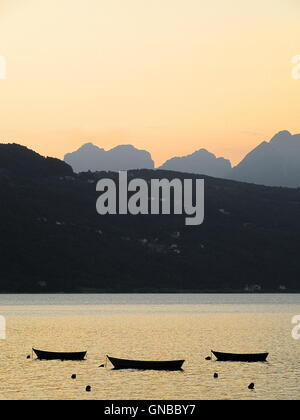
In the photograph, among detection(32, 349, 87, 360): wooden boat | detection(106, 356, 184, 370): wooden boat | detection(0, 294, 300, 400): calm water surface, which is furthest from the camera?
detection(32, 349, 87, 360): wooden boat

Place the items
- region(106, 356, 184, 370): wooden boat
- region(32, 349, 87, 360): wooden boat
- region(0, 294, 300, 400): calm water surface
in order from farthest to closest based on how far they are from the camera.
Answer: region(32, 349, 87, 360): wooden boat, region(106, 356, 184, 370): wooden boat, region(0, 294, 300, 400): calm water surface

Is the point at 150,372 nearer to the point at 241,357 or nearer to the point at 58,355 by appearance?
the point at 241,357

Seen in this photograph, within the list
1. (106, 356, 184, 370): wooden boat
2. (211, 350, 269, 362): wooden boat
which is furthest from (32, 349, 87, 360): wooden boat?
(211, 350, 269, 362): wooden boat

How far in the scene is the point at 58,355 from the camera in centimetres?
13975

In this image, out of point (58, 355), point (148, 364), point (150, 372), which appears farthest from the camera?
point (58, 355)

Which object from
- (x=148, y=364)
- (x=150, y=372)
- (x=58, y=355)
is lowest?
(x=150, y=372)

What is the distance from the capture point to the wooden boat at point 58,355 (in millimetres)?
138137

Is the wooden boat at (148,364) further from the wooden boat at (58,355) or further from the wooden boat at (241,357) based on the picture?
the wooden boat at (241,357)

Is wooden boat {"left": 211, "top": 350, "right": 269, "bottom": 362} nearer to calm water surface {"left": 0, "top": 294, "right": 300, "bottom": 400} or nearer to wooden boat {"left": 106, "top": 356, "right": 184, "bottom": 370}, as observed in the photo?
calm water surface {"left": 0, "top": 294, "right": 300, "bottom": 400}

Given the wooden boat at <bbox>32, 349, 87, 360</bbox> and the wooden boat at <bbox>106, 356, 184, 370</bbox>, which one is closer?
the wooden boat at <bbox>106, 356, 184, 370</bbox>

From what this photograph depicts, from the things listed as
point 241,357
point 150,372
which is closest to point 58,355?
point 150,372

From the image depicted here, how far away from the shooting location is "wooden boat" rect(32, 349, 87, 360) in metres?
138

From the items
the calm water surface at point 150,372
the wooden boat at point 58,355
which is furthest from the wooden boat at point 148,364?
the wooden boat at point 58,355
